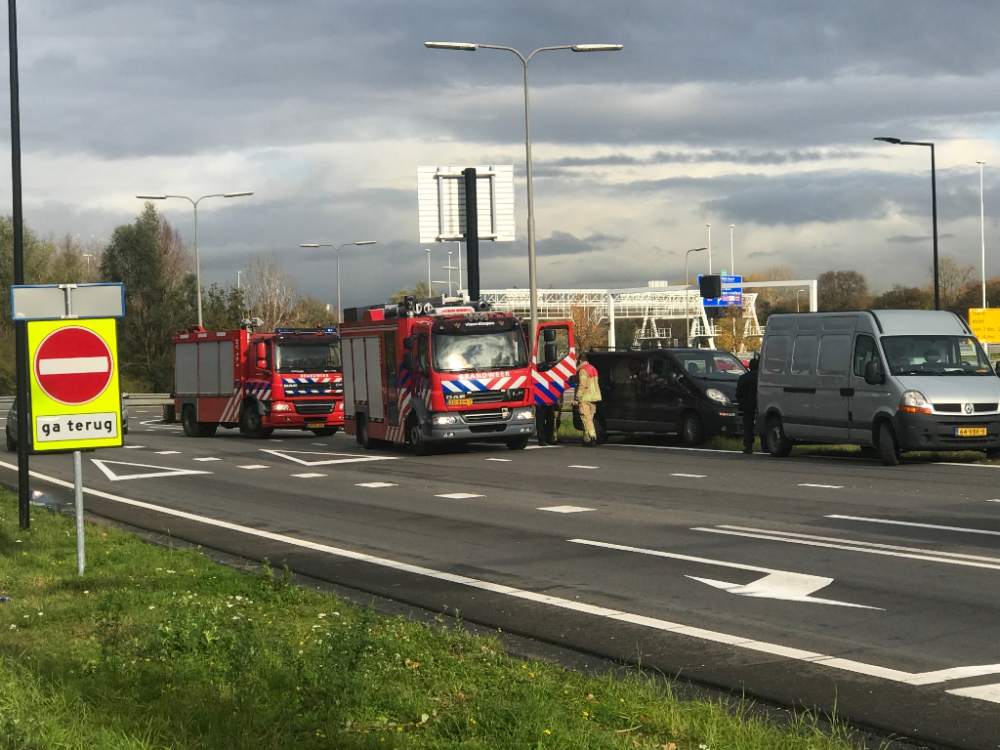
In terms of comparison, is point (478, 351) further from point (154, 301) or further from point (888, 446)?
point (154, 301)

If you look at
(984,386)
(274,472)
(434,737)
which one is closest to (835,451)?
(984,386)

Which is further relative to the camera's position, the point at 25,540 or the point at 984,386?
the point at 984,386

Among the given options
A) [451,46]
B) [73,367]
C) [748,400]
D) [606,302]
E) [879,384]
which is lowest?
[748,400]

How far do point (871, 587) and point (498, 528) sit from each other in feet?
16.4

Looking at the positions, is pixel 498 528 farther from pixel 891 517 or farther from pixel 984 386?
pixel 984 386

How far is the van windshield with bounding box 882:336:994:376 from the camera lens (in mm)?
19781

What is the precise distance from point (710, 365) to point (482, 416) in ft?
15.4

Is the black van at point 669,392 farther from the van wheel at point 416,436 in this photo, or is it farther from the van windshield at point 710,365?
the van wheel at point 416,436

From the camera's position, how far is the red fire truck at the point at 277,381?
1313 inches

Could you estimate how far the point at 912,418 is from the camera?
62.4 feet

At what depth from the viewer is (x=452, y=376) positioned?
2469 cm

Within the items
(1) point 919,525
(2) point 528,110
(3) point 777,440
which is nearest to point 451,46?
(2) point 528,110

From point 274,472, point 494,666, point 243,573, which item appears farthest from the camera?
point 274,472

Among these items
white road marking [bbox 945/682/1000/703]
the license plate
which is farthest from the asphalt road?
the license plate
